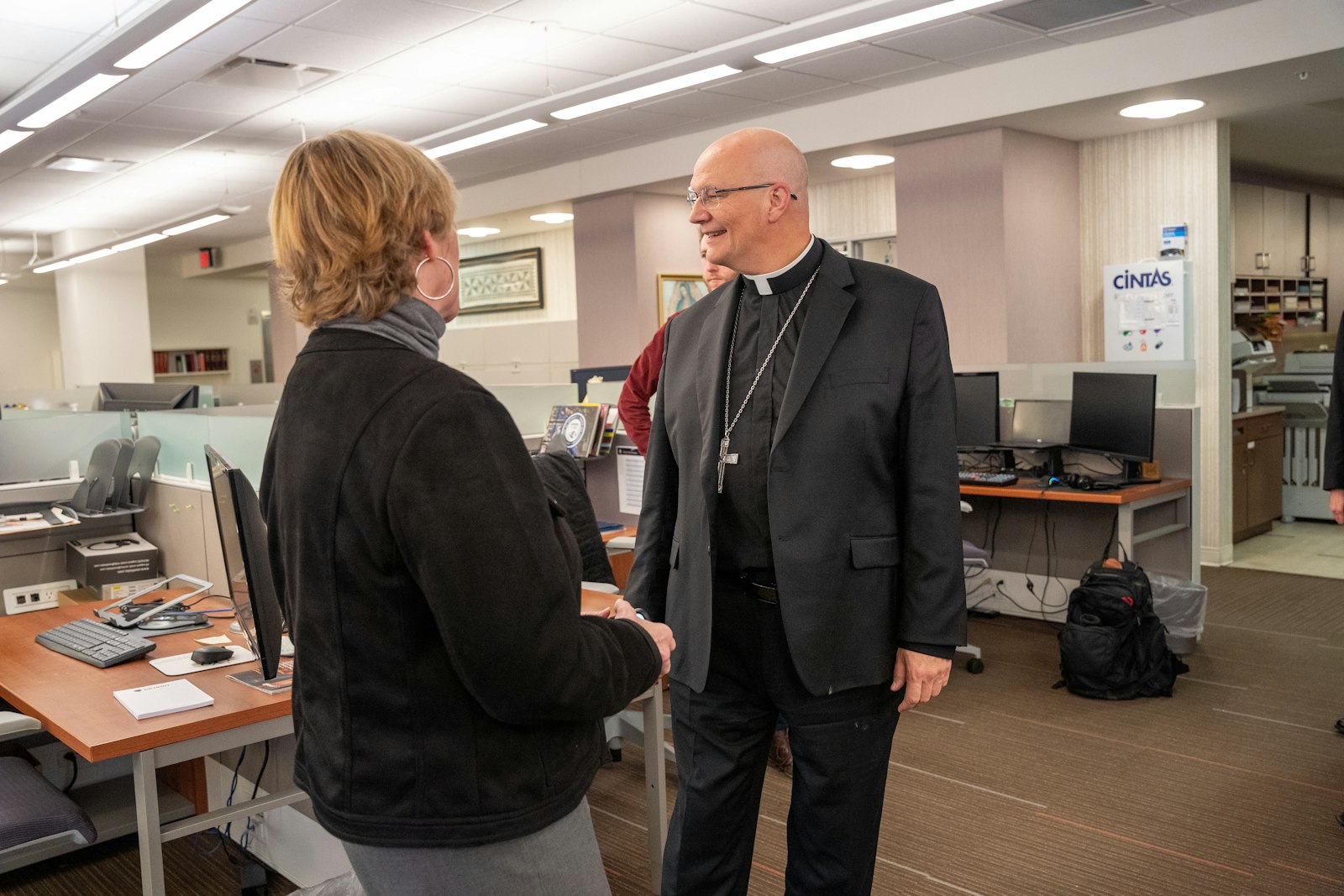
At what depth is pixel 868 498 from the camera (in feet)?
5.45

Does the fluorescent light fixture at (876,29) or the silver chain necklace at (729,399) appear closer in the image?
the silver chain necklace at (729,399)

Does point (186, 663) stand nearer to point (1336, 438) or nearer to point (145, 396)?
point (1336, 438)

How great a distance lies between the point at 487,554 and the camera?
102cm

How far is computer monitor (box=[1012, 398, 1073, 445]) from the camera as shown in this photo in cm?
523

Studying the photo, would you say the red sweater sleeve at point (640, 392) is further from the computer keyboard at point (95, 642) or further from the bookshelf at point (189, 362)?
the bookshelf at point (189, 362)

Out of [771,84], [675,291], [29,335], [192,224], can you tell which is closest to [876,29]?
[771,84]

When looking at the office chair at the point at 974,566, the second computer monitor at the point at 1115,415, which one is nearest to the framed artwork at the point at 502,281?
the second computer monitor at the point at 1115,415

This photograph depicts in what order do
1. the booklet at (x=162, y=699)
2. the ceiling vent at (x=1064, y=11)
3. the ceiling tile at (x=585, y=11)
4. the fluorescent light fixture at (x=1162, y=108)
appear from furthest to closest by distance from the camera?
the fluorescent light fixture at (x=1162, y=108) < the ceiling vent at (x=1064, y=11) < the ceiling tile at (x=585, y=11) < the booklet at (x=162, y=699)

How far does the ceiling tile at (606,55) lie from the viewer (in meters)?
5.78

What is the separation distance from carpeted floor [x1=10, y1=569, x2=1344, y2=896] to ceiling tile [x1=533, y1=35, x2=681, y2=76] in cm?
364

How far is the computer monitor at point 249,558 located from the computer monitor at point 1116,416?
3.80 meters

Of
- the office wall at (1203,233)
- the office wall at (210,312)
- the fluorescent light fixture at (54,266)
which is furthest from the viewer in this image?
the office wall at (210,312)

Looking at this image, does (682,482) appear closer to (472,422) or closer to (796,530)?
(796,530)

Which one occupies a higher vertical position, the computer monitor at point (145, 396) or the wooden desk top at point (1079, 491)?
the computer monitor at point (145, 396)
